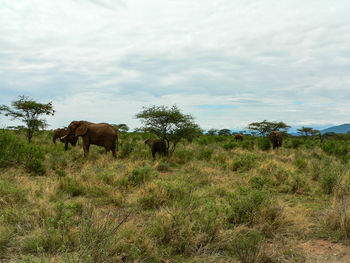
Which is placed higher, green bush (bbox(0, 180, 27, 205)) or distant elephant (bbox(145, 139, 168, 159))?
distant elephant (bbox(145, 139, 168, 159))

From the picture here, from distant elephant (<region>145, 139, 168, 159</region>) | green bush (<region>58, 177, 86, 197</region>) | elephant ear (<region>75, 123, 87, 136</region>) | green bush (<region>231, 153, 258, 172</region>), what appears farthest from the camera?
distant elephant (<region>145, 139, 168, 159</region>)

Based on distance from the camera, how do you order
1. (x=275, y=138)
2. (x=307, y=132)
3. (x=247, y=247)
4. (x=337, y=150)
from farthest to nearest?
1. (x=307, y=132)
2. (x=275, y=138)
3. (x=337, y=150)
4. (x=247, y=247)

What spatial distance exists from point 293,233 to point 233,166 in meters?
6.05

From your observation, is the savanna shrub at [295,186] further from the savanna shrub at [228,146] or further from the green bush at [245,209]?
the savanna shrub at [228,146]

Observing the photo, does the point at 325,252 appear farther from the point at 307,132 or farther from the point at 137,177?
the point at 307,132

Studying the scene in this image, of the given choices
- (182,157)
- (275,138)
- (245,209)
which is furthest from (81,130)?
(275,138)

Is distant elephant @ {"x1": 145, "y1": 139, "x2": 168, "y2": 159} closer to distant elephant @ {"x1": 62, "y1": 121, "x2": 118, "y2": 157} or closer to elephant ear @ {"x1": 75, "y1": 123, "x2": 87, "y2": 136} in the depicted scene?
distant elephant @ {"x1": 62, "y1": 121, "x2": 118, "y2": 157}

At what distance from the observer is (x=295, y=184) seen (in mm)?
7191

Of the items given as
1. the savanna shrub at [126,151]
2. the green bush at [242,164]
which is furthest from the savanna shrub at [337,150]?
the savanna shrub at [126,151]

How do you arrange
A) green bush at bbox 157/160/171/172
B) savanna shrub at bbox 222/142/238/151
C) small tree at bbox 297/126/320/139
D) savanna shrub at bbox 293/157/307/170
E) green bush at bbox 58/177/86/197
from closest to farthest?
green bush at bbox 58/177/86/197 < green bush at bbox 157/160/171/172 < savanna shrub at bbox 293/157/307/170 < savanna shrub at bbox 222/142/238/151 < small tree at bbox 297/126/320/139

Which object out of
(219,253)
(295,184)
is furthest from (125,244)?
(295,184)

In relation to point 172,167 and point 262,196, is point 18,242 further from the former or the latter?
point 172,167

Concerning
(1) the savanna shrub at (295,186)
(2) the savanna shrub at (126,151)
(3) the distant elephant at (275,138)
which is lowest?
(1) the savanna shrub at (295,186)

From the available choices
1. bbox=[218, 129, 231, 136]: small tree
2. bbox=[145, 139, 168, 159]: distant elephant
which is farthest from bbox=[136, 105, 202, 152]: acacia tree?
bbox=[218, 129, 231, 136]: small tree
